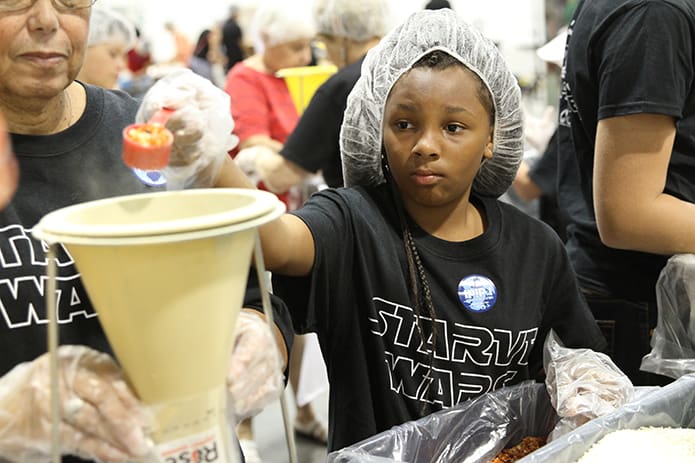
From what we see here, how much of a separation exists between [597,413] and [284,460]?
5.82 feet

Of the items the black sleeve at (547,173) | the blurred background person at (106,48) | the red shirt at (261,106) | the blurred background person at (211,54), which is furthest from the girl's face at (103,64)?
the blurred background person at (211,54)

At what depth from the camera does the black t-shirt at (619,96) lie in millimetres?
1244

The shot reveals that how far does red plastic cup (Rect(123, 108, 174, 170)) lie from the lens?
0.70 metres

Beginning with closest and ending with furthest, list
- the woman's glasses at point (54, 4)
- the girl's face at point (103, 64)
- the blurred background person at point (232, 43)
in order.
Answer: the woman's glasses at point (54, 4), the girl's face at point (103, 64), the blurred background person at point (232, 43)

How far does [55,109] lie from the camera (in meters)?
1.00

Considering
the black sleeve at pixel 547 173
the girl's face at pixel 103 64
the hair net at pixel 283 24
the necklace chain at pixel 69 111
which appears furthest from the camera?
the hair net at pixel 283 24

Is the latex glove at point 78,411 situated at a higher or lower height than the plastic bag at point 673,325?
higher

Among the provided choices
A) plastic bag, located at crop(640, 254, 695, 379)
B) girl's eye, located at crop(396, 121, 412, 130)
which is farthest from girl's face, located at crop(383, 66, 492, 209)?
plastic bag, located at crop(640, 254, 695, 379)

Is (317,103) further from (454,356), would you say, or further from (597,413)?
(597,413)

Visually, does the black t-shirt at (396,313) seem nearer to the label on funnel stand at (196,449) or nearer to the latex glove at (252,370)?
the latex glove at (252,370)

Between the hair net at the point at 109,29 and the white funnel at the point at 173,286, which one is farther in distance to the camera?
the hair net at the point at 109,29

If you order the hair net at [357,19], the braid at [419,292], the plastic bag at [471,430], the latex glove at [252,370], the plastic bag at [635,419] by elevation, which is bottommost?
the plastic bag at [471,430]

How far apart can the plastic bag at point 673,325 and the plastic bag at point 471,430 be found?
0.25 meters

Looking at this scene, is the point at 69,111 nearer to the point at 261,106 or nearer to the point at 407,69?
the point at 407,69
